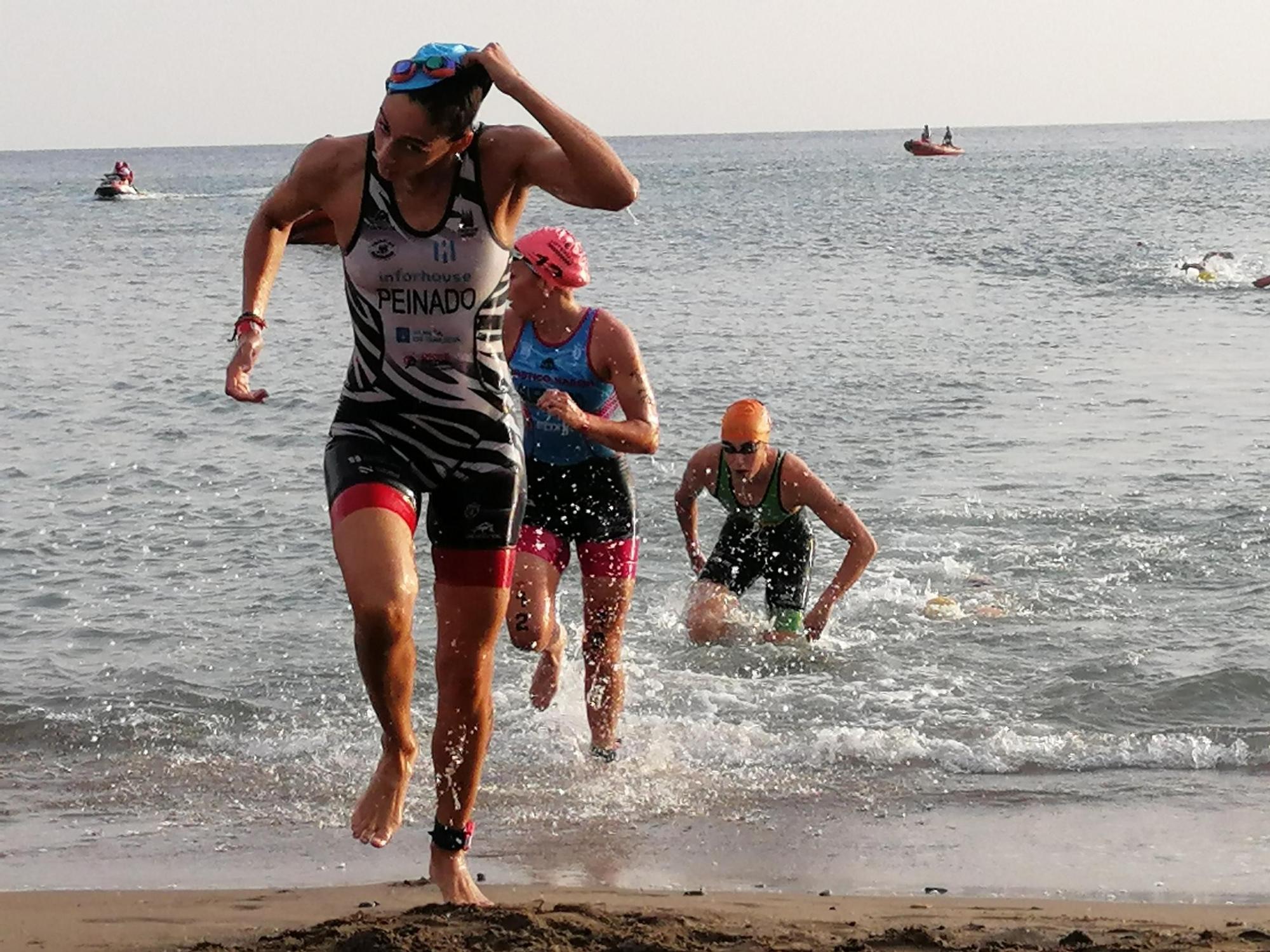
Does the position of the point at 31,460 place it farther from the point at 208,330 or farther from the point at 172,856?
the point at 208,330

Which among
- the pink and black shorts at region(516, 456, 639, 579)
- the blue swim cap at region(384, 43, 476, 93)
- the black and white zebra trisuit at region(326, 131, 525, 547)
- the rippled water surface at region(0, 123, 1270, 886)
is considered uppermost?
the blue swim cap at region(384, 43, 476, 93)

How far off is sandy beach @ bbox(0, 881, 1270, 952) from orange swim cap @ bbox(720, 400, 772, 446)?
3.38 meters

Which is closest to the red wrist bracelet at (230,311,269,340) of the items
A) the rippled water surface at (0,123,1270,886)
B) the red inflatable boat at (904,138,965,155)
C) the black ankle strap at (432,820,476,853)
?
the black ankle strap at (432,820,476,853)

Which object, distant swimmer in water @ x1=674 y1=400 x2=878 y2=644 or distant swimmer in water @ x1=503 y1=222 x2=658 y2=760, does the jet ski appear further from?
distant swimmer in water @ x1=503 y1=222 x2=658 y2=760

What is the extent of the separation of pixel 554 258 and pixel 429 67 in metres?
2.13

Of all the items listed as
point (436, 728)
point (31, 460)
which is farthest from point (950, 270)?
point (436, 728)

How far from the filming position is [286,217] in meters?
4.63

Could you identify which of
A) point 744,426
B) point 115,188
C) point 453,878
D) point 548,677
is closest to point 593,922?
point 453,878

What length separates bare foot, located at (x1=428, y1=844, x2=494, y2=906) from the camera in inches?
187

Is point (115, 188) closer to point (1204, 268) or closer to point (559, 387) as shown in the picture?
point (1204, 268)

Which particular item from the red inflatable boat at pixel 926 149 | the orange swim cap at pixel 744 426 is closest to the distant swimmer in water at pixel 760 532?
the orange swim cap at pixel 744 426

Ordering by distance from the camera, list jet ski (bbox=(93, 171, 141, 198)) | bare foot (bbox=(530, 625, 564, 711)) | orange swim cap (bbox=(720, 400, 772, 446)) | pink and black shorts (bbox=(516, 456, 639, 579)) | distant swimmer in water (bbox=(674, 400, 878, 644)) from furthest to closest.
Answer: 1. jet ski (bbox=(93, 171, 141, 198))
2. distant swimmer in water (bbox=(674, 400, 878, 644))
3. orange swim cap (bbox=(720, 400, 772, 446))
4. bare foot (bbox=(530, 625, 564, 711))
5. pink and black shorts (bbox=(516, 456, 639, 579))

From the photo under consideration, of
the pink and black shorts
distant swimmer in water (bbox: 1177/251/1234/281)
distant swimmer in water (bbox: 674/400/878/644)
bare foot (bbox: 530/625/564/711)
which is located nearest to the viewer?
the pink and black shorts

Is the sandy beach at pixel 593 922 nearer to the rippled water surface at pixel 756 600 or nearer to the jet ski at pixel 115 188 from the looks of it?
the rippled water surface at pixel 756 600
